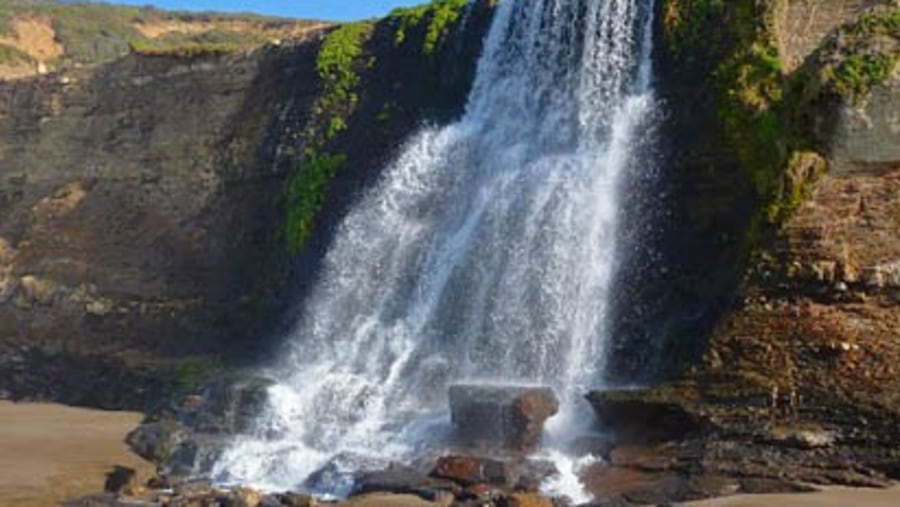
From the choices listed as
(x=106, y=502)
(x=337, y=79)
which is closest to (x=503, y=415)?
(x=106, y=502)

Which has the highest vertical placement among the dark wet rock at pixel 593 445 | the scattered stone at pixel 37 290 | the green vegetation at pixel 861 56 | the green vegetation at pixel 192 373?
the green vegetation at pixel 861 56

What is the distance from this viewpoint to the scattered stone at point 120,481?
17.4 meters

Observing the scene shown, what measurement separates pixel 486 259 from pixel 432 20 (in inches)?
323

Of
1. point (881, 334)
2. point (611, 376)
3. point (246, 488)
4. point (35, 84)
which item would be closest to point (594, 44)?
point (611, 376)

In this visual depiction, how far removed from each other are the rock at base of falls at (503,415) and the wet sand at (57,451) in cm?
505

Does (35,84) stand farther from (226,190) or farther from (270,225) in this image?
(270,225)

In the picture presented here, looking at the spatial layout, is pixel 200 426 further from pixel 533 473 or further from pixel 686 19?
pixel 686 19

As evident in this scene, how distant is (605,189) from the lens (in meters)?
19.6

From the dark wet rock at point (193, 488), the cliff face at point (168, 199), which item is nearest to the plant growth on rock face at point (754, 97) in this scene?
the cliff face at point (168, 199)

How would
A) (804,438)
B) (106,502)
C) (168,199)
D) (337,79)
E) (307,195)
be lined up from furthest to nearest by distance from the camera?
(168,199) < (337,79) < (307,195) < (106,502) < (804,438)

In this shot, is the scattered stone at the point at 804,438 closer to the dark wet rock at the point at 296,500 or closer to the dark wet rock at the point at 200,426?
the dark wet rock at the point at 296,500

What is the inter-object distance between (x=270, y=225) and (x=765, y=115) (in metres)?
13.4

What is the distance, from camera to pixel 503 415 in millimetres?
16484

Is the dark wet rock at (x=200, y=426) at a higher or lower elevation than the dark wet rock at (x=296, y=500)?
higher
